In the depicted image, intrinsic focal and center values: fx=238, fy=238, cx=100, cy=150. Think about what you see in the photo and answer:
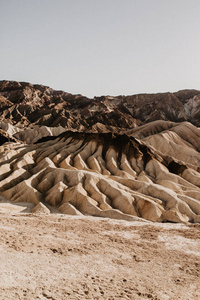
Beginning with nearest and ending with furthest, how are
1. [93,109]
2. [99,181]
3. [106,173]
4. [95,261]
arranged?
[95,261], [99,181], [106,173], [93,109]

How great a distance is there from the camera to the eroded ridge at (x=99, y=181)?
109ft

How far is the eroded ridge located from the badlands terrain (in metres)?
0.16

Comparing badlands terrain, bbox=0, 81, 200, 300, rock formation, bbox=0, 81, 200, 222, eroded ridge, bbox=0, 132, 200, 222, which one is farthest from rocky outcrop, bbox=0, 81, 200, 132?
eroded ridge, bbox=0, 132, 200, 222

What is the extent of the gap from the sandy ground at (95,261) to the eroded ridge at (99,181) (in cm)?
1289

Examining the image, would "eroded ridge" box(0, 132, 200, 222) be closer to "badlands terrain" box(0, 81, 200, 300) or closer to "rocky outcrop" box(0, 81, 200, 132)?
"badlands terrain" box(0, 81, 200, 300)

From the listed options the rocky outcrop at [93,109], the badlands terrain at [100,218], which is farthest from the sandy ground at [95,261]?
the rocky outcrop at [93,109]

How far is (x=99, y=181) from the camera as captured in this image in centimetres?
3909

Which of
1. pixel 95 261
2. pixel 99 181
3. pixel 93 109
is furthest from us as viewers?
pixel 93 109

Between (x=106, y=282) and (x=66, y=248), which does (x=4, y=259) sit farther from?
(x=106, y=282)

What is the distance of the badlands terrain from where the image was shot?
34.0 ft

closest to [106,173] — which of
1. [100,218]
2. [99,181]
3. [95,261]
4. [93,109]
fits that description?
[99,181]

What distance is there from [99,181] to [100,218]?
1592cm

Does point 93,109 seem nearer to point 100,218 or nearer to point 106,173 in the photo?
point 106,173

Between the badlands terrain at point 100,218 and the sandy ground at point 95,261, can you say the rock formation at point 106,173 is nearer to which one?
the badlands terrain at point 100,218
